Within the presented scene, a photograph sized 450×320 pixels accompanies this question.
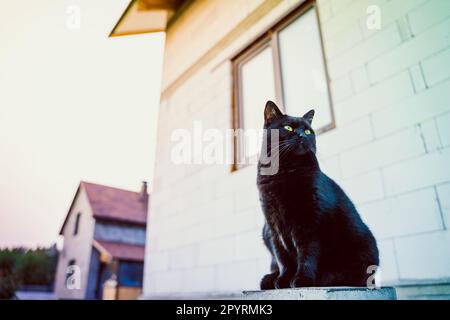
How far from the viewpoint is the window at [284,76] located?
75.2 inches

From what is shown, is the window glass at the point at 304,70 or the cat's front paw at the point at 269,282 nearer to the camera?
the cat's front paw at the point at 269,282

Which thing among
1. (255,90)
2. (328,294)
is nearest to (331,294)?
(328,294)

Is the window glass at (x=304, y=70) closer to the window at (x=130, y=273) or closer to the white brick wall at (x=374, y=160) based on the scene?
the white brick wall at (x=374, y=160)

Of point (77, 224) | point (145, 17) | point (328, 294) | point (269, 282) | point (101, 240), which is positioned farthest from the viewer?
point (77, 224)

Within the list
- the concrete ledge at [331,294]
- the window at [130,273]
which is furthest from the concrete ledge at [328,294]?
the window at [130,273]

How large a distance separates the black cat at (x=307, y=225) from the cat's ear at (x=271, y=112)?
0.17ft

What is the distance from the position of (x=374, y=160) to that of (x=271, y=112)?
2.32 feet

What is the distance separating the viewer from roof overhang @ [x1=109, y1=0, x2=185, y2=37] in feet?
11.3

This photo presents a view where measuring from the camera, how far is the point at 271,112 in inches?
44.1

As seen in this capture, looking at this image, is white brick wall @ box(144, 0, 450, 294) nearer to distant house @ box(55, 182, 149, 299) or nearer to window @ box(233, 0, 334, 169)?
window @ box(233, 0, 334, 169)

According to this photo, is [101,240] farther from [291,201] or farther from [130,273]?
[291,201]

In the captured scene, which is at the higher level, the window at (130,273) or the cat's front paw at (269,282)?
the window at (130,273)

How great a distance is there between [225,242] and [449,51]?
5.58 ft

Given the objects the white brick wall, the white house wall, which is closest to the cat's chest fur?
the white brick wall
